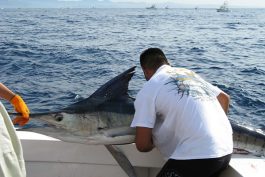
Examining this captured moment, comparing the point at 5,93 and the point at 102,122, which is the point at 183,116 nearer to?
the point at 102,122

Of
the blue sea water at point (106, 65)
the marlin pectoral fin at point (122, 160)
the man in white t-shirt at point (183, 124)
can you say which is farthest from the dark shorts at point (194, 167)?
the blue sea water at point (106, 65)

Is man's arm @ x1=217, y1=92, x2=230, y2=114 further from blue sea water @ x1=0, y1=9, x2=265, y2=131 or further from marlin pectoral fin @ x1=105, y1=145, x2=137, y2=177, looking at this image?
blue sea water @ x1=0, y1=9, x2=265, y2=131

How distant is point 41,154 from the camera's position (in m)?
3.28

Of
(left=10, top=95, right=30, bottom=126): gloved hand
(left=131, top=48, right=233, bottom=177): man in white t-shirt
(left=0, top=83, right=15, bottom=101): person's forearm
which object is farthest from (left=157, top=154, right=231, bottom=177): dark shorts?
(left=0, top=83, right=15, bottom=101): person's forearm

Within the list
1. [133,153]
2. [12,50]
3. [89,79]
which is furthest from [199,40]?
[133,153]

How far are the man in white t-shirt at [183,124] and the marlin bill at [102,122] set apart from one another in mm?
286

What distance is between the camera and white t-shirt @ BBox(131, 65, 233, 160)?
8.03 ft

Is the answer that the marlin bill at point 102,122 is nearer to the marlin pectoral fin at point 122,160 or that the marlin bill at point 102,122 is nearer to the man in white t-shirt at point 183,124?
the marlin pectoral fin at point 122,160

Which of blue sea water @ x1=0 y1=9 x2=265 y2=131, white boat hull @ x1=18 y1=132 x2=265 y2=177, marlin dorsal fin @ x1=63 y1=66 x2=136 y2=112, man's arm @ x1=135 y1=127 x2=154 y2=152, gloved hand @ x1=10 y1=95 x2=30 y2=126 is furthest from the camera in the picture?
blue sea water @ x1=0 y1=9 x2=265 y2=131

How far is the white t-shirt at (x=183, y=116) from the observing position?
2.45m

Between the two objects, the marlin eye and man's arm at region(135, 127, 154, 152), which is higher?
the marlin eye

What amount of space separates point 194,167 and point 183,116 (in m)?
0.32

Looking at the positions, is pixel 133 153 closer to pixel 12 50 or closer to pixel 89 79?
pixel 89 79

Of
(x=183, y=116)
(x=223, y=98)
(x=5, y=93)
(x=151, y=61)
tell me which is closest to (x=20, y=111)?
(x=5, y=93)
